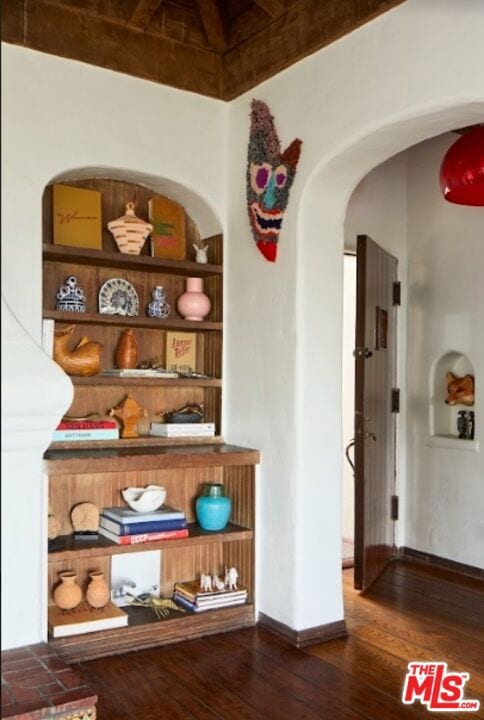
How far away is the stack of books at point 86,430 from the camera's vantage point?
305 centimetres

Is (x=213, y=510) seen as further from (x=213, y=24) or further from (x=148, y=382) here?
(x=213, y=24)

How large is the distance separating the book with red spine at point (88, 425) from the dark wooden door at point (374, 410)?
4.49ft

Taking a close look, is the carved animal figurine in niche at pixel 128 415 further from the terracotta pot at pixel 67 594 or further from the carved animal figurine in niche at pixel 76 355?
the terracotta pot at pixel 67 594

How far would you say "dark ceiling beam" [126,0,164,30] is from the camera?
3012 millimetres

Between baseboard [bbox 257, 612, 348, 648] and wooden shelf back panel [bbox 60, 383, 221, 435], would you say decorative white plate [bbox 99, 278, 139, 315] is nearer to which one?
wooden shelf back panel [bbox 60, 383, 221, 435]

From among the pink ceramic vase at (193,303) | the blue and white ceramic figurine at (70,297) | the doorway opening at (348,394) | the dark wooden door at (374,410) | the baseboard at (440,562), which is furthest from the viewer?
the doorway opening at (348,394)

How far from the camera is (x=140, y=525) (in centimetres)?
299

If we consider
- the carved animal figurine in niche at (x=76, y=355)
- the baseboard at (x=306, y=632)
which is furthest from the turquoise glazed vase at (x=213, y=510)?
the carved animal figurine in niche at (x=76, y=355)

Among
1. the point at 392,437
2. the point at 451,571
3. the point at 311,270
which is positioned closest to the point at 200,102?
the point at 311,270

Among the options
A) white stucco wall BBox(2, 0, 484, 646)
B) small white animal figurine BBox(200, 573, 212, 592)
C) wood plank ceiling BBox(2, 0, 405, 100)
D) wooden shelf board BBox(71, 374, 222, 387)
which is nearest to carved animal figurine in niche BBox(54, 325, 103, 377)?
wooden shelf board BBox(71, 374, 222, 387)

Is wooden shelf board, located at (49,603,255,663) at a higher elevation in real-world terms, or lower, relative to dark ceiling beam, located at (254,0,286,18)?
lower

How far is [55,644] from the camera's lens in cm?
274

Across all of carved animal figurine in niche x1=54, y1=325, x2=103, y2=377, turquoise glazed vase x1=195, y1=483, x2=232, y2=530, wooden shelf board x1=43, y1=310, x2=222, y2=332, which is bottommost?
turquoise glazed vase x1=195, y1=483, x2=232, y2=530

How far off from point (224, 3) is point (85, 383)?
194cm
